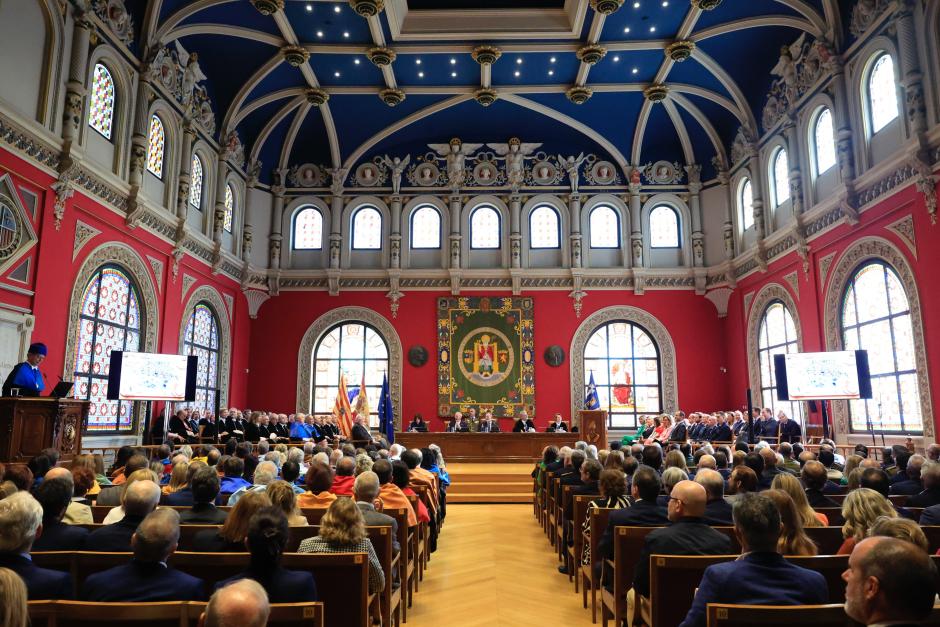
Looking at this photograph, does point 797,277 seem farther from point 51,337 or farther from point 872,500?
point 51,337

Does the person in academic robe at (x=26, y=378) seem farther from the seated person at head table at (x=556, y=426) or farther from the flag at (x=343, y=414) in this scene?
the seated person at head table at (x=556, y=426)

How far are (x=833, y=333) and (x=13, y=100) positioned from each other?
1326 centimetres

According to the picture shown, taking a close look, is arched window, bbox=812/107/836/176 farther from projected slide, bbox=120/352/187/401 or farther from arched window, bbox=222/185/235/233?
arched window, bbox=222/185/235/233

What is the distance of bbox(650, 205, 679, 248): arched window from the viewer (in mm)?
17266

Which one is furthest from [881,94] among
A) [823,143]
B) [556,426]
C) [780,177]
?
[556,426]

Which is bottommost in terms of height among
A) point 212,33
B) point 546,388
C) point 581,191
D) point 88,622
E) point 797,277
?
point 88,622

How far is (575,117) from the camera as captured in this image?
16.5 metres

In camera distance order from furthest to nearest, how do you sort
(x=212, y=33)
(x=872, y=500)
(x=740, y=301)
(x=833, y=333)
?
(x=740, y=301), (x=212, y=33), (x=833, y=333), (x=872, y=500)

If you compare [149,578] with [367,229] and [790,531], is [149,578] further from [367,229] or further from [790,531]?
[367,229]

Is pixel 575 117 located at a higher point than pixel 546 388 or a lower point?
higher

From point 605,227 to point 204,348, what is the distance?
10432 mm

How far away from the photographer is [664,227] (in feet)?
56.9

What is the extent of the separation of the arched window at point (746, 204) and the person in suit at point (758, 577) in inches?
A: 561

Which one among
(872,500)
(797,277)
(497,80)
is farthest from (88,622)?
(497,80)
